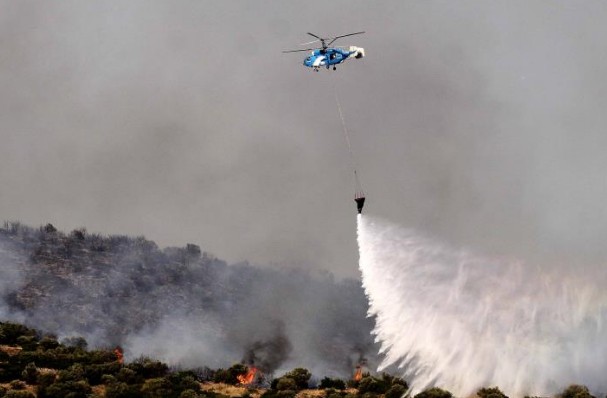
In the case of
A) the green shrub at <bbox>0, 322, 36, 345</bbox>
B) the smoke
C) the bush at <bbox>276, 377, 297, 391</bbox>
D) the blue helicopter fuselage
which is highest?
the blue helicopter fuselage

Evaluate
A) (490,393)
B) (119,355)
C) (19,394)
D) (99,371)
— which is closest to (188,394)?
(99,371)

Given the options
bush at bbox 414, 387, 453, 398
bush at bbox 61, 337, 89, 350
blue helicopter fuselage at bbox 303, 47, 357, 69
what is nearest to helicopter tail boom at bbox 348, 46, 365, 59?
blue helicopter fuselage at bbox 303, 47, 357, 69

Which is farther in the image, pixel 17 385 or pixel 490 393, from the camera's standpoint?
pixel 490 393

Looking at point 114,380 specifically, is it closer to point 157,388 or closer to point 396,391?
point 157,388

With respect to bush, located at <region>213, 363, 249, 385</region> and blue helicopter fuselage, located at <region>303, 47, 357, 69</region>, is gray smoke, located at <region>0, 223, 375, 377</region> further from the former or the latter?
blue helicopter fuselage, located at <region>303, 47, 357, 69</region>

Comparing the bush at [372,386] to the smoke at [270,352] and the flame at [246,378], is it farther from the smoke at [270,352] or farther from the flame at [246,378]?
the smoke at [270,352]

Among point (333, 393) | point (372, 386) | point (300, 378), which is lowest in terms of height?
point (333, 393)

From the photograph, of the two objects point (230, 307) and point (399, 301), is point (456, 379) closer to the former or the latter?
→ point (399, 301)

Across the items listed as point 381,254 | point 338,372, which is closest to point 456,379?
point 381,254

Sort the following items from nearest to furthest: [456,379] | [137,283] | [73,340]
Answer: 1. [456,379]
2. [73,340]
3. [137,283]
